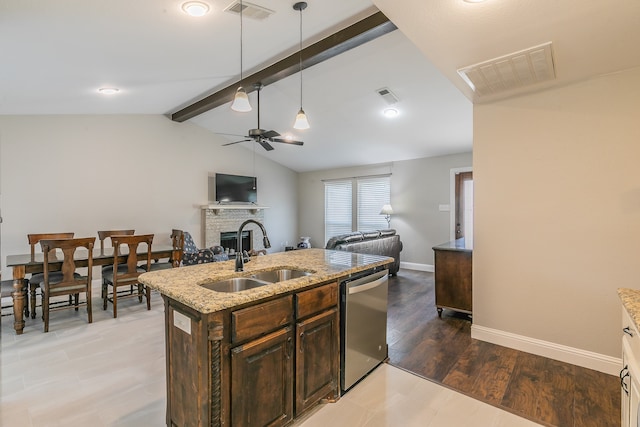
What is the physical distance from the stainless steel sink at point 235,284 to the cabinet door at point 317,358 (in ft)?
1.33

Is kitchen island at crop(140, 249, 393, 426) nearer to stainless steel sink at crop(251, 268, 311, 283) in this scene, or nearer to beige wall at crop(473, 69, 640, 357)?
stainless steel sink at crop(251, 268, 311, 283)

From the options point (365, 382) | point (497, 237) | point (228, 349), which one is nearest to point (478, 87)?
point (497, 237)

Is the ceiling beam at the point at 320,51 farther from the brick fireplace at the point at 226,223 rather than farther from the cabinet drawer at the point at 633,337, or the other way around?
the cabinet drawer at the point at 633,337

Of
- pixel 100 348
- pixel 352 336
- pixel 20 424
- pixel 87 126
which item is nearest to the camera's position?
pixel 20 424

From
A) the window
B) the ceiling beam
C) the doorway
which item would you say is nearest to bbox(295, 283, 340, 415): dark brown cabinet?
the ceiling beam

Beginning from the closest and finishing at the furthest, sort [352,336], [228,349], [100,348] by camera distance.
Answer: [228,349] → [352,336] → [100,348]

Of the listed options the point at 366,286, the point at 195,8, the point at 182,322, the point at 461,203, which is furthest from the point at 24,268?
the point at 461,203

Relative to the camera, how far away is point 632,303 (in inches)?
53.8

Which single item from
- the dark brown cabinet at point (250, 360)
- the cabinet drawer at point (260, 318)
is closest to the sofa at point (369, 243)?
the dark brown cabinet at point (250, 360)

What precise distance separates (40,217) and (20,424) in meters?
3.80

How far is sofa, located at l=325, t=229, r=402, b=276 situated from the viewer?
4.48m

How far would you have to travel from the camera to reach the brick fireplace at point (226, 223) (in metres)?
6.48

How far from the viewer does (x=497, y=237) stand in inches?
113

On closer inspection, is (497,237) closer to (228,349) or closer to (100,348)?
(228,349)
